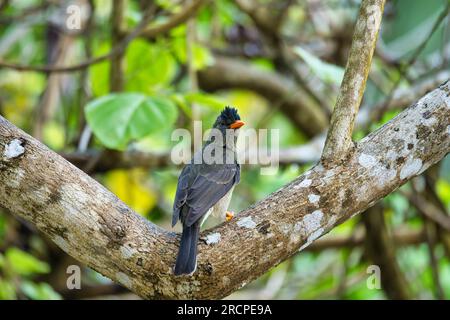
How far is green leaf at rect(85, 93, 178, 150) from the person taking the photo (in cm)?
338

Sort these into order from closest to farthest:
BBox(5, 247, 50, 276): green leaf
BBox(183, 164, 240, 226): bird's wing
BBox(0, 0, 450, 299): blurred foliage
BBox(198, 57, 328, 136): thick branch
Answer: BBox(183, 164, 240, 226): bird's wing, BBox(5, 247, 50, 276): green leaf, BBox(0, 0, 450, 299): blurred foliage, BBox(198, 57, 328, 136): thick branch

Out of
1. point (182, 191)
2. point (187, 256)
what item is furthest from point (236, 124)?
point (187, 256)

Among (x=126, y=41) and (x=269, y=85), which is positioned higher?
(x=269, y=85)

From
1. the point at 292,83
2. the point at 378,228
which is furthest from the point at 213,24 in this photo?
the point at 378,228

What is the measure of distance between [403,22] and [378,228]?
3.81 meters

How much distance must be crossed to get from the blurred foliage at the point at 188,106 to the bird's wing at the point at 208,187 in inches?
21.7

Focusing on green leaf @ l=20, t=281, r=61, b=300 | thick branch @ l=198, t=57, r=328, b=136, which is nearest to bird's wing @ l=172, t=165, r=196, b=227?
green leaf @ l=20, t=281, r=61, b=300

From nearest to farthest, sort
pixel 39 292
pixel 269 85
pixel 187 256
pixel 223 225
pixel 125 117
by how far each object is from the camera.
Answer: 1. pixel 187 256
2. pixel 223 225
3. pixel 125 117
4. pixel 39 292
5. pixel 269 85

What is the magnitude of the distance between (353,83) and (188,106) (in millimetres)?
1791

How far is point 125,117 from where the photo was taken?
3.41m

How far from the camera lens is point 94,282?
5.20 meters

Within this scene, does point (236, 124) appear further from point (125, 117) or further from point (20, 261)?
point (20, 261)

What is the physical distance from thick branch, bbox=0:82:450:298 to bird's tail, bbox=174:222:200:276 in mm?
45

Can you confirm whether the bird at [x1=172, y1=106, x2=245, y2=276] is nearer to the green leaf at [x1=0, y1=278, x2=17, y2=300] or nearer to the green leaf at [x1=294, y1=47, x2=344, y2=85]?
the green leaf at [x1=294, y1=47, x2=344, y2=85]
